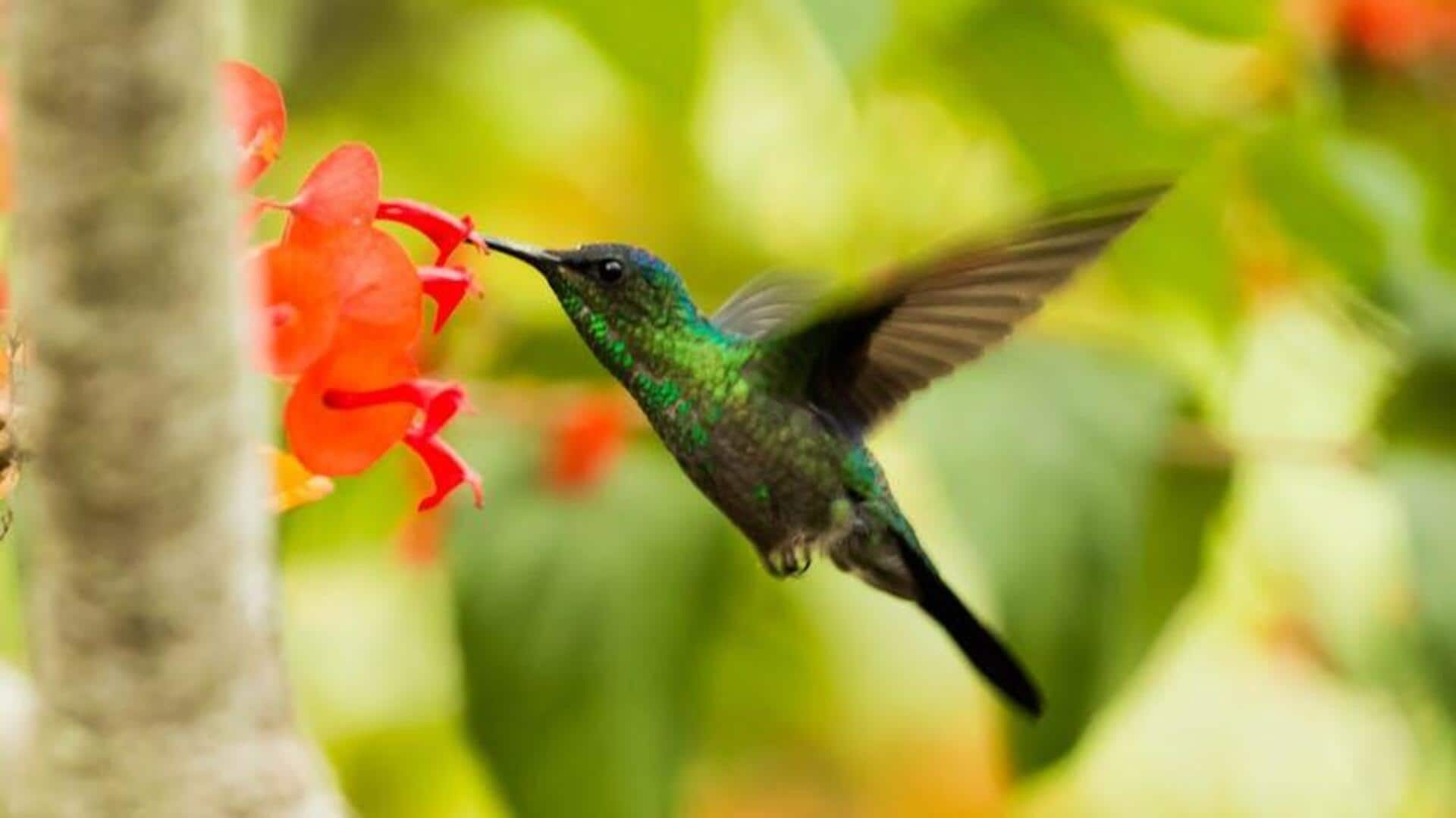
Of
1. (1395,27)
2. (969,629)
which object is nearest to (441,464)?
(969,629)

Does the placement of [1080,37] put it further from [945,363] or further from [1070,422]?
[945,363]

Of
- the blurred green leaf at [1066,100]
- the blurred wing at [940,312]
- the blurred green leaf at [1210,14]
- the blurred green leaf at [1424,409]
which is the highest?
the blurred green leaf at [1066,100]

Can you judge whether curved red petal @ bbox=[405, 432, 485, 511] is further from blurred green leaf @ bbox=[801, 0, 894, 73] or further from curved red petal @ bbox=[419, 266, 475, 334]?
blurred green leaf @ bbox=[801, 0, 894, 73]

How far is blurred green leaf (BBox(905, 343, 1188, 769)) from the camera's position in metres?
1.91

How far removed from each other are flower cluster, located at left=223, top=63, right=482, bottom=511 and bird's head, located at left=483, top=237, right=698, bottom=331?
18cm

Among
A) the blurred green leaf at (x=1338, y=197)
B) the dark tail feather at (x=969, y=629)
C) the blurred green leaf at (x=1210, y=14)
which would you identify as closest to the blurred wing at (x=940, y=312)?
the dark tail feather at (x=969, y=629)

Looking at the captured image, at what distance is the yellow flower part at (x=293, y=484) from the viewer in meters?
1.03

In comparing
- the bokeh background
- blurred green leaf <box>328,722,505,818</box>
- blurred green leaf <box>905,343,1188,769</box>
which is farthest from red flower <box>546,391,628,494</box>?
blurred green leaf <box>328,722,505,818</box>

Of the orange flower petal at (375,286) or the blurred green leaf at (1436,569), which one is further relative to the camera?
the blurred green leaf at (1436,569)

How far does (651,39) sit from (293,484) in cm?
64

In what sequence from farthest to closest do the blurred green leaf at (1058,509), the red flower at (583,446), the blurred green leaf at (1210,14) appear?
the red flower at (583,446), the blurred green leaf at (1058,509), the blurred green leaf at (1210,14)

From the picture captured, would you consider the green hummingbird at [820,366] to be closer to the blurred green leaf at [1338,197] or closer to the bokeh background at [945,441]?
the bokeh background at [945,441]

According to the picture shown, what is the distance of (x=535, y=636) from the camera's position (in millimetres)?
2008

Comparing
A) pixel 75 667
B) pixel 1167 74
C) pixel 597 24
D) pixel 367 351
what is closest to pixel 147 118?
pixel 75 667
